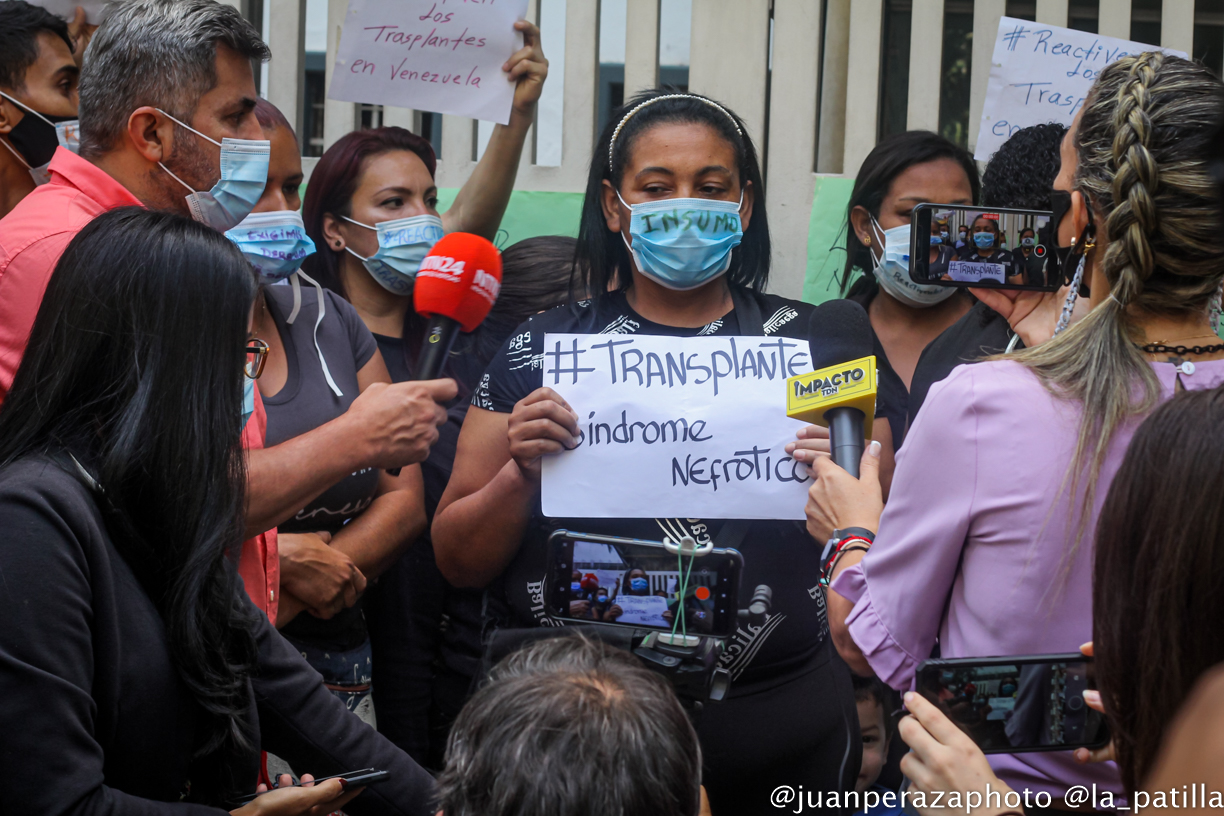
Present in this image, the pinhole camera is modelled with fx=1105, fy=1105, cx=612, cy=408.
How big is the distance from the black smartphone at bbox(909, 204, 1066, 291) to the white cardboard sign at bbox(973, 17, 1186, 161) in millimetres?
1828

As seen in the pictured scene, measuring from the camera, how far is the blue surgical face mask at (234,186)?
282 cm

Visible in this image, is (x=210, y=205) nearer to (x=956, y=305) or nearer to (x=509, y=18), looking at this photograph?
(x=509, y=18)

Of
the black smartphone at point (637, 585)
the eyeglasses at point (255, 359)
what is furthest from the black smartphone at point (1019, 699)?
the eyeglasses at point (255, 359)

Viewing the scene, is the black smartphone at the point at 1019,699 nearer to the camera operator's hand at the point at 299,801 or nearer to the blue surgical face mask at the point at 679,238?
the camera operator's hand at the point at 299,801

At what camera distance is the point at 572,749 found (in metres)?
1.41

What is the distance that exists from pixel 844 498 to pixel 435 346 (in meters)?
1.13

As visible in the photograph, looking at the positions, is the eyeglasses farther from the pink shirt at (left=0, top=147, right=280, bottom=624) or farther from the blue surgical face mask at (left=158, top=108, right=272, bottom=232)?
the blue surgical face mask at (left=158, top=108, right=272, bottom=232)

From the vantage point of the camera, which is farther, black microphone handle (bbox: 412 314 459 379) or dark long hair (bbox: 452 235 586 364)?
dark long hair (bbox: 452 235 586 364)

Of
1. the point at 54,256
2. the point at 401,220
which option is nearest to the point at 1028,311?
the point at 54,256

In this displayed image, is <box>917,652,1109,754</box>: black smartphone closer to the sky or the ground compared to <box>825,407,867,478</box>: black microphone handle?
closer to the ground

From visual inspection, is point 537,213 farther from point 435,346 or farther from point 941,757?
point 941,757

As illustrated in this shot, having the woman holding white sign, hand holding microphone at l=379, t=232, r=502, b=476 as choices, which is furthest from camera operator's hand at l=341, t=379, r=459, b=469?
the woman holding white sign

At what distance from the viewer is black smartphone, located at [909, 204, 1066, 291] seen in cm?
210

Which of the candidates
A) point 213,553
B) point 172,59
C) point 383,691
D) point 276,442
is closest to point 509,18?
point 172,59
